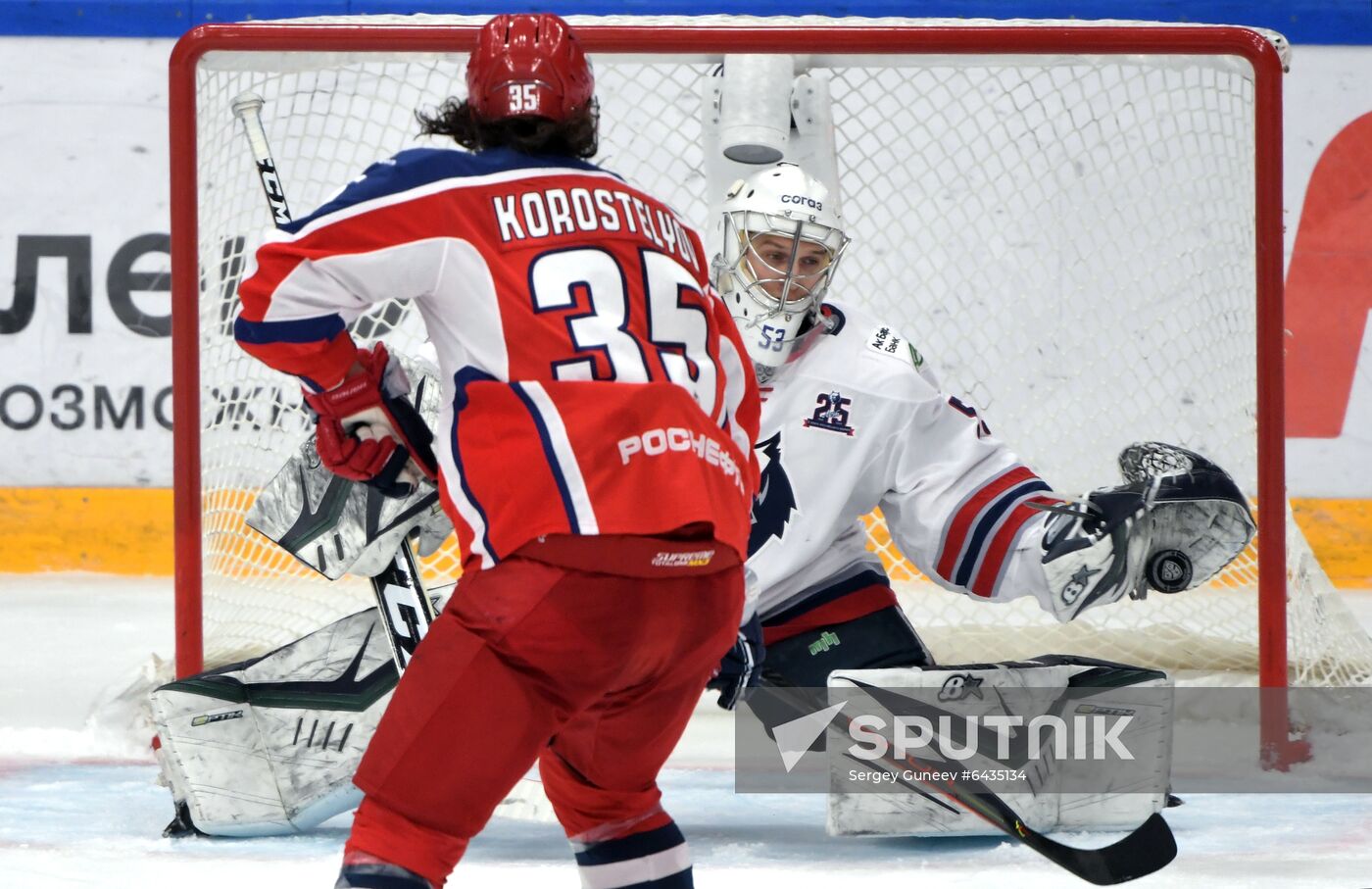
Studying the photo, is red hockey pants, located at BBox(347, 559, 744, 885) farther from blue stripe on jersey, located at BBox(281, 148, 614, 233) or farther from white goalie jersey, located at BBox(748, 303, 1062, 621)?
white goalie jersey, located at BBox(748, 303, 1062, 621)

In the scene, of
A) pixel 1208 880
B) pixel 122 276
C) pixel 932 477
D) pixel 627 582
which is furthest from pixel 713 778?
pixel 122 276

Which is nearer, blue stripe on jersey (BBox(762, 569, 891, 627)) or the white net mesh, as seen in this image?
blue stripe on jersey (BBox(762, 569, 891, 627))

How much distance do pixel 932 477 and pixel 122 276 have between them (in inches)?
97.6

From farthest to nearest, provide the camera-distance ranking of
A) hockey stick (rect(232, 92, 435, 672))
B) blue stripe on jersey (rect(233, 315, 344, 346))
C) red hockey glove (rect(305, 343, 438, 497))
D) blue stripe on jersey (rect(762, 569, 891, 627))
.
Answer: blue stripe on jersey (rect(762, 569, 891, 627)), hockey stick (rect(232, 92, 435, 672)), red hockey glove (rect(305, 343, 438, 497)), blue stripe on jersey (rect(233, 315, 344, 346))

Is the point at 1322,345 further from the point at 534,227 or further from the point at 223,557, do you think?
the point at 534,227

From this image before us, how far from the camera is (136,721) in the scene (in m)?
2.83

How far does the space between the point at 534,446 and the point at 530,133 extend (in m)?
0.32

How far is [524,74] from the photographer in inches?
61.6

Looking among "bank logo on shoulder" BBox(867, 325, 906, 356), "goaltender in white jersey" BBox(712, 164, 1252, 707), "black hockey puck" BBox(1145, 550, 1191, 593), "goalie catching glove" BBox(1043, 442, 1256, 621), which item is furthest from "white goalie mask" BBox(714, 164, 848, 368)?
"black hockey puck" BBox(1145, 550, 1191, 593)

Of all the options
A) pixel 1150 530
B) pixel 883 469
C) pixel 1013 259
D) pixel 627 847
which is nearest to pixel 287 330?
pixel 627 847

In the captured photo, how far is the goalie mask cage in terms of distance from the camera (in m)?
2.75

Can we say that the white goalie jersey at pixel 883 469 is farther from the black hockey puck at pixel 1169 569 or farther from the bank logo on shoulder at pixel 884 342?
the black hockey puck at pixel 1169 569

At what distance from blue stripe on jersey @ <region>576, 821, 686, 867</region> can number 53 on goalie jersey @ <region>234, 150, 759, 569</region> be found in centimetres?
33

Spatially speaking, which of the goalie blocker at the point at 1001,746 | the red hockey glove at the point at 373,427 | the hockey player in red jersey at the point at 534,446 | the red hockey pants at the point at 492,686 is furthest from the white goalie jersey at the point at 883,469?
the red hockey pants at the point at 492,686
